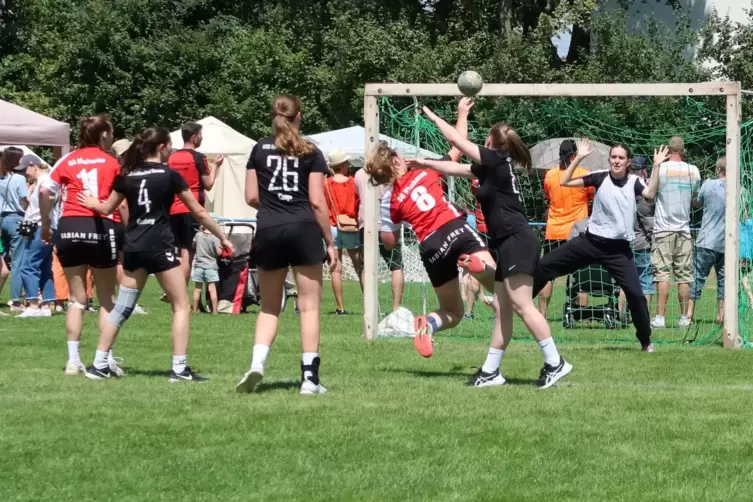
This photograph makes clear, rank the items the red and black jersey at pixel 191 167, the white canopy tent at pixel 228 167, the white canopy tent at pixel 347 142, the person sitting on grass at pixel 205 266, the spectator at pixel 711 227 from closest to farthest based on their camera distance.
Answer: the red and black jersey at pixel 191 167, the spectator at pixel 711 227, the person sitting on grass at pixel 205 266, the white canopy tent at pixel 347 142, the white canopy tent at pixel 228 167

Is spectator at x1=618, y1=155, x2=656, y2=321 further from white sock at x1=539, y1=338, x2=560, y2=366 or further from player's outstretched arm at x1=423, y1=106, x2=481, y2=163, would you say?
player's outstretched arm at x1=423, y1=106, x2=481, y2=163

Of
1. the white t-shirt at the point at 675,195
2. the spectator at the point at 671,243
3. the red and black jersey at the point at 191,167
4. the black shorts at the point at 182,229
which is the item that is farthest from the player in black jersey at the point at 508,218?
the spectator at the point at 671,243

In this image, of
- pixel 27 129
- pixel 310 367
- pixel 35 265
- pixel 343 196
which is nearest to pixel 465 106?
pixel 310 367

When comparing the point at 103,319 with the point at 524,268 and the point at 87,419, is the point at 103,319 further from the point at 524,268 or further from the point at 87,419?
the point at 524,268

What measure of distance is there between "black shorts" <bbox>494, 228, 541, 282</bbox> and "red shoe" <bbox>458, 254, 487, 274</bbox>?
40 centimetres

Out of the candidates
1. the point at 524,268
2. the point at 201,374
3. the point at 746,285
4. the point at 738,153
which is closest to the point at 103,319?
the point at 201,374

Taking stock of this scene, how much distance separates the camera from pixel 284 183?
8617 millimetres

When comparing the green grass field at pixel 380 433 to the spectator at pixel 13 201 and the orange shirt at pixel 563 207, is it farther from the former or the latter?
the spectator at pixel 13 201

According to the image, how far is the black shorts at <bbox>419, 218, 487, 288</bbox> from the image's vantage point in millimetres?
9641

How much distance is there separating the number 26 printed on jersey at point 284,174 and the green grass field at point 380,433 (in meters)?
1.39

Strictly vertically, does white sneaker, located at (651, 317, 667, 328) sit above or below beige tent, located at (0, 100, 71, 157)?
below

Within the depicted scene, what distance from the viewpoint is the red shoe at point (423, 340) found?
9508 mm

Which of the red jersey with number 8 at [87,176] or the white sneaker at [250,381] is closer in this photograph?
the white sneaker at [250,381]

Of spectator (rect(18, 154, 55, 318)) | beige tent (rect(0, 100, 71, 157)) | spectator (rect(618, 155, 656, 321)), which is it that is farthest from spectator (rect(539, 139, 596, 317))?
beige tent (rect(0, 100, 71, 157))
